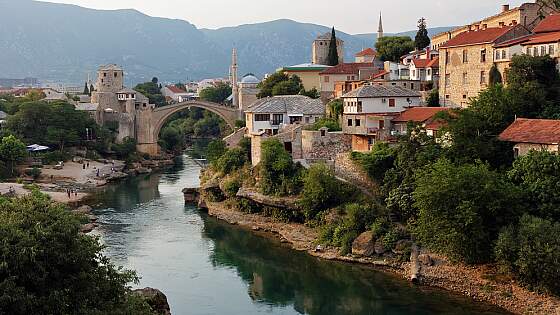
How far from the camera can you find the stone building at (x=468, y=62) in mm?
31609

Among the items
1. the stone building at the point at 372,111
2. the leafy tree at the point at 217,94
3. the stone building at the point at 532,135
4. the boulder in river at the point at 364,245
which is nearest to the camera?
the stone building at the point at 532,135

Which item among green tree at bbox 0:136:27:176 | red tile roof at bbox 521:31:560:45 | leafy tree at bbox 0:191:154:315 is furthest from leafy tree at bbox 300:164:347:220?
green tree at bbox 0:136:27:176

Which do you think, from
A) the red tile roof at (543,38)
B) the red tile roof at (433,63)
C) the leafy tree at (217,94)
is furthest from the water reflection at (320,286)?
the leafy tree at (217,94)

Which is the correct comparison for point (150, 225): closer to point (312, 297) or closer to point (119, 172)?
point (312, 297)

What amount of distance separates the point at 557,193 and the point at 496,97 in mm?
6643

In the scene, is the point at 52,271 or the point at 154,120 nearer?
the point at 52,271

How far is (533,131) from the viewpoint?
24531 mm

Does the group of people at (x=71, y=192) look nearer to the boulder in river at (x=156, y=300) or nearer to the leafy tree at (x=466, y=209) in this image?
the boulder in river at (x=156, y=300)

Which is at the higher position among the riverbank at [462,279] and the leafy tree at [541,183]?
the leafy tree at [541,183]

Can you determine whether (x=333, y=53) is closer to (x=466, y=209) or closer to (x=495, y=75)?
(x=495, y=75)

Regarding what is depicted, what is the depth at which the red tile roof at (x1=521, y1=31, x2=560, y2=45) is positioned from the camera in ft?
93.2

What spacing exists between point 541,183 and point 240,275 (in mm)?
11418

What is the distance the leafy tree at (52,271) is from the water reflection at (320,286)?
9407mm

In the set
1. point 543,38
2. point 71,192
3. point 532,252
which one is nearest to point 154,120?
point 71,192
